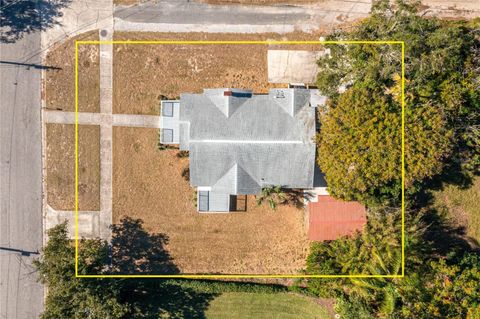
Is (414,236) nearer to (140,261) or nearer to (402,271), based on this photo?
(402,271)

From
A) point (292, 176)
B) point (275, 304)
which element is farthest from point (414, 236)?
point (275, 304)

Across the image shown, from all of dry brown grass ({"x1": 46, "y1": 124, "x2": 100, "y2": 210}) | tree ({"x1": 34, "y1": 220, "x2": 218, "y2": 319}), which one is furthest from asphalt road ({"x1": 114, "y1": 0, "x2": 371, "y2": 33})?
tree ({"x1": 34, "y1": 220, "x2": 218, "y2": 319})

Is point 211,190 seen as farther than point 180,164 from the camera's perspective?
No

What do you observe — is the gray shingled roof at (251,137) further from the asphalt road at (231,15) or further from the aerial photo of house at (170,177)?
the asphalt road at (231,15)

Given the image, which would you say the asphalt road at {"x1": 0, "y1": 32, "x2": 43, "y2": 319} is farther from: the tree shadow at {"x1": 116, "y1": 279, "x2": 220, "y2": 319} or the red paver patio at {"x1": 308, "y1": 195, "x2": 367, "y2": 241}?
the red paver patio at {"x1": 308, "y1": 195, "x2": 367, "y2": 241}

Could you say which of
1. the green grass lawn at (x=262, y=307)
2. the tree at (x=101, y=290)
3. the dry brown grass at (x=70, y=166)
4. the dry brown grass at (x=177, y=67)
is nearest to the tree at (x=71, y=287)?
the tree at (x=101, y=290)
